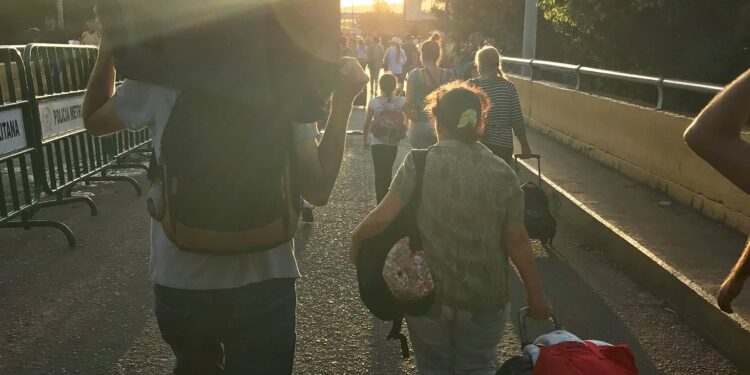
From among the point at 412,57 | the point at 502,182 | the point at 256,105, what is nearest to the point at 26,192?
the point at 502,182

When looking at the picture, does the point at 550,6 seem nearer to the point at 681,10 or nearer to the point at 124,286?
the point at 681,10

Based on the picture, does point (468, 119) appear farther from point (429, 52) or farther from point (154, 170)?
point (429, 52)

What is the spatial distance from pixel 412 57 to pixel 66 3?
A: 1242 inches

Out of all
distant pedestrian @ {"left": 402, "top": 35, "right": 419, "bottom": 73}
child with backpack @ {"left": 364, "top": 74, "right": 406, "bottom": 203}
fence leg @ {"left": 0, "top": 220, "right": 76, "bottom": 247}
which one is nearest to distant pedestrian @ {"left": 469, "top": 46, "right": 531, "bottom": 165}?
child with backpack @ {"left": 364, "top": 74, "right": 406, "bottom": 203}

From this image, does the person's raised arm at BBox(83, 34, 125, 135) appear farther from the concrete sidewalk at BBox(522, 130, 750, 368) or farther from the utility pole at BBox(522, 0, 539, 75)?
the utility pole at BBox(522, 0, 539, 75)

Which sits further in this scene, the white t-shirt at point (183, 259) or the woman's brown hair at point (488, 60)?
the woman's brown hair at point (488, 60)

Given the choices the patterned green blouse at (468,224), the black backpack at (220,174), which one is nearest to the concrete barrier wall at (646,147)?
the patterned green blouse at (468,224)

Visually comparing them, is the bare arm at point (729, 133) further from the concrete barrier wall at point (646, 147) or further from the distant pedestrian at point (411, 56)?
the distant pedestrian at point (411, 56)

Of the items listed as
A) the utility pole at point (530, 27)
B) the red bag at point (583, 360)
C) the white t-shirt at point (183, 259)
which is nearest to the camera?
the white t-shirt at point (183, 259)

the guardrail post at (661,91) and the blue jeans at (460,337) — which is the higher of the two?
the guardrail post at (661,91)

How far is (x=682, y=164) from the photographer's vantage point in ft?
26.6

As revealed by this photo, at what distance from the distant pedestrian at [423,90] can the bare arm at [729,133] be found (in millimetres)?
5047

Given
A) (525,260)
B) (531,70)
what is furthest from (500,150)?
(531,70)

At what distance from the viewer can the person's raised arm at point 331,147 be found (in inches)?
77.5
